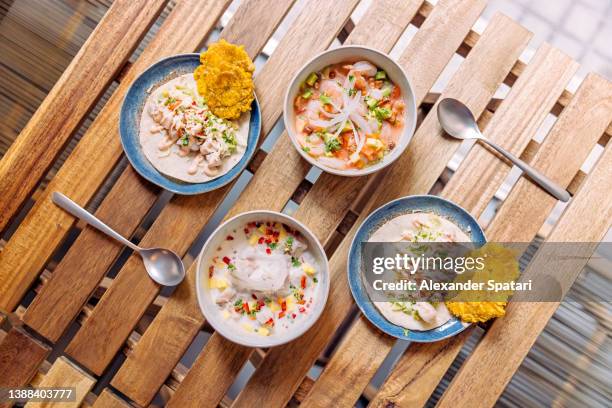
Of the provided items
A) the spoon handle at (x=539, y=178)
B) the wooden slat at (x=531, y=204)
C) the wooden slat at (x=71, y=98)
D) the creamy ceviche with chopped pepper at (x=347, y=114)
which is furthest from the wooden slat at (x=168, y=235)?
the wooden slat at (x=531, y=204)

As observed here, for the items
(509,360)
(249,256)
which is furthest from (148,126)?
(509,360)

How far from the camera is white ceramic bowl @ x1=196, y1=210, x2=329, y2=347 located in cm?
160

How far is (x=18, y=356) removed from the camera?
5.72 feet

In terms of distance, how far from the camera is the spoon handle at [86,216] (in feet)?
5.65

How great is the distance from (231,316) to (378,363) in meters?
0.51

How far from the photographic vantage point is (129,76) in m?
1.77

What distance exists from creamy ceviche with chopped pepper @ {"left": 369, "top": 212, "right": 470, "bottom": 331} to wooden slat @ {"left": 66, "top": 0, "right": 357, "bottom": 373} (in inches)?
22.0

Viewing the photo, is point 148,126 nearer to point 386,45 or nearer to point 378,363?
point 386,45

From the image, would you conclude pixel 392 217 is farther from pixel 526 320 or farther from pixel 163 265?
pixel 163 265

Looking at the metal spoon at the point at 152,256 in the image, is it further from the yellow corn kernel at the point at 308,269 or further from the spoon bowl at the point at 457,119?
the spoon bowl at the point at 457,119

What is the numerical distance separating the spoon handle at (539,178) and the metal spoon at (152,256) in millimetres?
1121

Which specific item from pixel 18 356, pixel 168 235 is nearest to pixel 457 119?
pixel 168 235

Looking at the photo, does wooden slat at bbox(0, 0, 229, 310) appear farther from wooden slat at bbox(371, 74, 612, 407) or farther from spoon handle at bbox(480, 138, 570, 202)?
wooden slat at bbox(371, 74, 612, 407)

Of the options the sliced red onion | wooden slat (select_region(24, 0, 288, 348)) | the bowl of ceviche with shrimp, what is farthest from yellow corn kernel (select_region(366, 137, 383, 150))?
wooden slat (select_region(24, 0, 288, 348))
